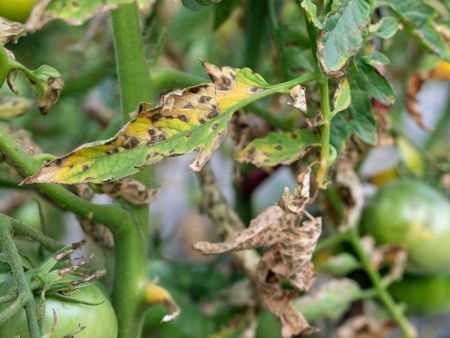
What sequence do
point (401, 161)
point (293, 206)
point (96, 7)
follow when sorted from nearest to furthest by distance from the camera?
point (96, 7) < point (293, 206) < point (401, 161)

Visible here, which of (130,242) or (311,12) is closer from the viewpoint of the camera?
(311,12)

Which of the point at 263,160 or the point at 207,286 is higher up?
the point at 263,160

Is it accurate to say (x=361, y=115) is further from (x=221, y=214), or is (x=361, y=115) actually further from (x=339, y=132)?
(x=221, y=214)

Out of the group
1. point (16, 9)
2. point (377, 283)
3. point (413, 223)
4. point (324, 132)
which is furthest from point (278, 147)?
point (413, 223)

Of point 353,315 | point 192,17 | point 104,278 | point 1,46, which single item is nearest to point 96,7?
point 1,46

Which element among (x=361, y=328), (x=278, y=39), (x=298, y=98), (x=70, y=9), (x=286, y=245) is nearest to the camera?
(x=70, y=9)

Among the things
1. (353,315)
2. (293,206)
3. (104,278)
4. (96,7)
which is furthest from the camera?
(353,315)

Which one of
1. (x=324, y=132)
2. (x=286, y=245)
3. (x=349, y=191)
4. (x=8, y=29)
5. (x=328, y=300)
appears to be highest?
(x=8, y=29)

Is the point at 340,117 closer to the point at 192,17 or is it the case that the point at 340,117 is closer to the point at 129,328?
the point at 129,328
